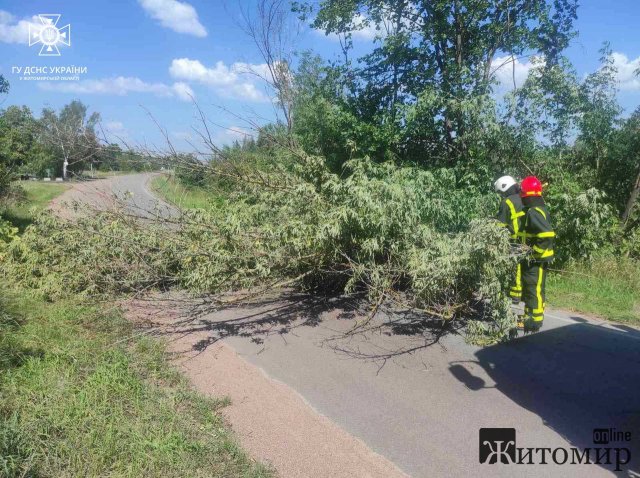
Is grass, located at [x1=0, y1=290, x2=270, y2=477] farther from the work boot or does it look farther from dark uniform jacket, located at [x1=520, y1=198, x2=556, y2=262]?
dark uniform jacket, located at [x1=520, y1=198, x2=556, y2=262]

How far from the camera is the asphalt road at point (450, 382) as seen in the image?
344 cm

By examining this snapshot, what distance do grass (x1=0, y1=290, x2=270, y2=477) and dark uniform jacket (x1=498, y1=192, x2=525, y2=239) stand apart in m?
3.68

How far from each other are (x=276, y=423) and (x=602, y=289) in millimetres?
6008

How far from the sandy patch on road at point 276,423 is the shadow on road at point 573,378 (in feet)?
4.24

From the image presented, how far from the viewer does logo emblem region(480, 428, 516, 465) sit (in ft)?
10.9

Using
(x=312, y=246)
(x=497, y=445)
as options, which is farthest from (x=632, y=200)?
(x=497, y=445)

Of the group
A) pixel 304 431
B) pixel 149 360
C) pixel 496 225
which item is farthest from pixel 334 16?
pixel 304 431

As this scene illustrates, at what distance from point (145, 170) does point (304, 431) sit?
4.91 metres

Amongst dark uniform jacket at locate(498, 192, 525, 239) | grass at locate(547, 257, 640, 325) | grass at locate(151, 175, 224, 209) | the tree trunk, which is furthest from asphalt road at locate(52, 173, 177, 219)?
the tree trunk

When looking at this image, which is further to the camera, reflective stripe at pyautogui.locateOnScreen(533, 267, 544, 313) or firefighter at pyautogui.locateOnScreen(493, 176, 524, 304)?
firefighter at pyautogui.locateOnScreen(493, 176, 524, 304)

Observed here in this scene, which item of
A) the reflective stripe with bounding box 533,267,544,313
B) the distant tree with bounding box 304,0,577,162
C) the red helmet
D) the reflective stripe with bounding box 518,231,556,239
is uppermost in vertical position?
the distant tree with bounding box 304,0,577,162

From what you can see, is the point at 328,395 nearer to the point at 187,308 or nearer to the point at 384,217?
the point at 384,217

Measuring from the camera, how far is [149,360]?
4.85 m

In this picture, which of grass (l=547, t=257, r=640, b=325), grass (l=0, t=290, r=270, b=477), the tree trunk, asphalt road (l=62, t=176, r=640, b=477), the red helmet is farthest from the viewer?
the tree trunk
